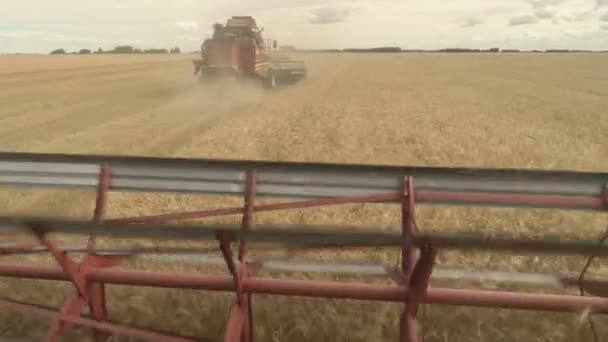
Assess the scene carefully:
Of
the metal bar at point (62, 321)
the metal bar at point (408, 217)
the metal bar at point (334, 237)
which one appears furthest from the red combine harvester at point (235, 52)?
the metal bar at point (334, 237)

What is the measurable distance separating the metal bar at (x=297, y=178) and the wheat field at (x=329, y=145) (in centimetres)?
36

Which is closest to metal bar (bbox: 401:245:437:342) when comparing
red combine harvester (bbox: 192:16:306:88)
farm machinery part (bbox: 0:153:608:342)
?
farm machinery part (bbox: 0:153:608:342)

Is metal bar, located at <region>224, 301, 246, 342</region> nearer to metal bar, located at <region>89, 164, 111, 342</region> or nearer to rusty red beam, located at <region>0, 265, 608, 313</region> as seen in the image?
rusty red beam, located at <region>0, 265, 608, 313</region>

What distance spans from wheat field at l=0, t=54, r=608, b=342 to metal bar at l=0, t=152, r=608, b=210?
36 cm

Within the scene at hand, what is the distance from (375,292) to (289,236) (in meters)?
0.83

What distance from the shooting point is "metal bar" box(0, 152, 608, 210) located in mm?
3320

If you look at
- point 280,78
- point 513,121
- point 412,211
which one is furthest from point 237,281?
point 280,78

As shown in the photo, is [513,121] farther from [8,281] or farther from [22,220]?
[22,220]

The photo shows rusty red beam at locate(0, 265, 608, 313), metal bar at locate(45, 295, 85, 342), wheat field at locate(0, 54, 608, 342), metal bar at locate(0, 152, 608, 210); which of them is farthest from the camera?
wheat field at locate(0, 54, 608, 342)

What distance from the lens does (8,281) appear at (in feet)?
14.0

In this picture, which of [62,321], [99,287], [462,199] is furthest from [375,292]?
[99,287]

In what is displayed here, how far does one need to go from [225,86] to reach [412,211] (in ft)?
56.3

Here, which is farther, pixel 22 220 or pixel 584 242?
pixel 22 220

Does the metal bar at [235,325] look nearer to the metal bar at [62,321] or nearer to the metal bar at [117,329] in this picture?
the metal bar at [117,329]
